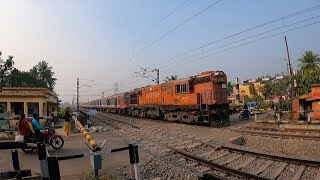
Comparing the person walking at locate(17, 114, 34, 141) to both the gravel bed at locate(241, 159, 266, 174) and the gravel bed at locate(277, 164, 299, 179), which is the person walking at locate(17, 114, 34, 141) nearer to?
the gravel bed at locate(241, 159, 266, 174)

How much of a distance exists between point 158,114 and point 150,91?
3.82 metres

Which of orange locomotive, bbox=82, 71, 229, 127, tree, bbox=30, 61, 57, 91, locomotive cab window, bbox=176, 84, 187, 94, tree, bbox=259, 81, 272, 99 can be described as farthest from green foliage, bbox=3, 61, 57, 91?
tree, bbox=259, 81, 272, 99

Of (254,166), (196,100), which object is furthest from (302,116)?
(254,166)

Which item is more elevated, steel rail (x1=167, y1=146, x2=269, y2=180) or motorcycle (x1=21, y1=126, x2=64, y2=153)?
motorcycle (x1=21, y1=126, x2=64, y2=153)

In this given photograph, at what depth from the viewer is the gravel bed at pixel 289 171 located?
827cm

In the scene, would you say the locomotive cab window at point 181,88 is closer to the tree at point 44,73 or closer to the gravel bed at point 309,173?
the gravel bed at point 309,173

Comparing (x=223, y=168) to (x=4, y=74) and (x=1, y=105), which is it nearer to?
(x=1, y=105)

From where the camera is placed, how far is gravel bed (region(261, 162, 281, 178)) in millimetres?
8398

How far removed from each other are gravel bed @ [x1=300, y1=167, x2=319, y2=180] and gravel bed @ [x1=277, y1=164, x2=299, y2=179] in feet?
0.90

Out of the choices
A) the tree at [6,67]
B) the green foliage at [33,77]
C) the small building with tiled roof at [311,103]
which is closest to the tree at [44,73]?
the green foliage at [33,77]

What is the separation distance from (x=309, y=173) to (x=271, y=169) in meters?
1.02

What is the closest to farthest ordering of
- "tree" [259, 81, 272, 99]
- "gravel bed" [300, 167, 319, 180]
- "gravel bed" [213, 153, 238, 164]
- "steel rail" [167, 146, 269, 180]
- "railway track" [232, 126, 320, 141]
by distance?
"steel rail" [167, 146, 269, 180], "gravel bed" [300, 167, 319, 180], "gravel bed" [213, 153, 238, 164], "railway track" [232, 126, 320, 141], "tree" [259, 81, 272, 99]

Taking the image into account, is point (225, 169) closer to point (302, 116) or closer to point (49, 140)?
point (49, 140)

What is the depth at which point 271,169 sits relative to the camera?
29.2 feet
